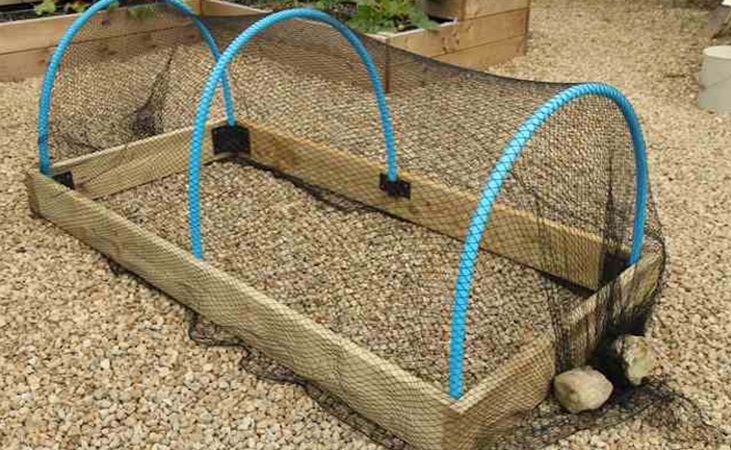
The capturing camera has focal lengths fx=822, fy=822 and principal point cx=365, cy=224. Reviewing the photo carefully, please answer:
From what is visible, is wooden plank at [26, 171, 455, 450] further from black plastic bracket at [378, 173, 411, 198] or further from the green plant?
the green plant

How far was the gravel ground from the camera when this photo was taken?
2.99m

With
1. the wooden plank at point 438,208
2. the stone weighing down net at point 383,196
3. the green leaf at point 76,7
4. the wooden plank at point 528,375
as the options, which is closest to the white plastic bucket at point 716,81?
the stone weighing down net at point 383,196

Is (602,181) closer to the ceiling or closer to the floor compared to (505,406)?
closer to the ceiling

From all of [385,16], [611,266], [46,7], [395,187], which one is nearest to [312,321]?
[611,266]

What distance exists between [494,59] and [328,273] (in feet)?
13.2

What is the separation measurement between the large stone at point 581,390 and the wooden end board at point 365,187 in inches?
26.6

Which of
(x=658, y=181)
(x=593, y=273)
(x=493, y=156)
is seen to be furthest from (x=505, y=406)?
(x=658, y=181)

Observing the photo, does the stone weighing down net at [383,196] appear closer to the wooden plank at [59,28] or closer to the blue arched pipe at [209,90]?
the blue arched pipe at [209,90]

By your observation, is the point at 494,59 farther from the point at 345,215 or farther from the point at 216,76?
the point at 216,76

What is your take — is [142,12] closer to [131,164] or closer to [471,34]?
[131,164]

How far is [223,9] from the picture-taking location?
7613 mm

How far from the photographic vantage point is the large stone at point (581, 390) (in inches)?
118

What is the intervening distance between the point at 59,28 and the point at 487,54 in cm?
362

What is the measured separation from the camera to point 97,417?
3.07 metres
